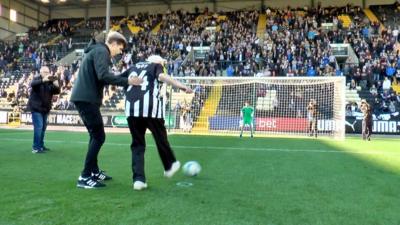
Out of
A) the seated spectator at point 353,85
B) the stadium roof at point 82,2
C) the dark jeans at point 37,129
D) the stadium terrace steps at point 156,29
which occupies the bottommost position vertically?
the dark jeans at point 37,129

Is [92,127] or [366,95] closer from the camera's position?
[92,127]

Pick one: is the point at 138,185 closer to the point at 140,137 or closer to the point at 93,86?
the point at 140,137

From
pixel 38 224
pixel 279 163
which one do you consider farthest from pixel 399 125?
pixel 38 224

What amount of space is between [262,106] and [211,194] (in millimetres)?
18229

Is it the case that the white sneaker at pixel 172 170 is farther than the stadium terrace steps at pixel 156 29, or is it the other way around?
the stadium terrace steps at pixel 156 29

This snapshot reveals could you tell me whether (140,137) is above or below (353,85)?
below

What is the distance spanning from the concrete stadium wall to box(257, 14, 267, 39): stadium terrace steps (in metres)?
23.4

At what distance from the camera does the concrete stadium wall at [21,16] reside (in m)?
42.2

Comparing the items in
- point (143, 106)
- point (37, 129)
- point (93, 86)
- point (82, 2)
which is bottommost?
point (37, 129)

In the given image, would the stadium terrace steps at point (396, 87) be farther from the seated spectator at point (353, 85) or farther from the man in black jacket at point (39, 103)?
the man in black jacket at point (39, 103)

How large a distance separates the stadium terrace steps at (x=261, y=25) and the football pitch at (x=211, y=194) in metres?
27.6

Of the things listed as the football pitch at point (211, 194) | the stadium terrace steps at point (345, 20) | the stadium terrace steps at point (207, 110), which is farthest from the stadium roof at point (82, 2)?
the football pitch at point (211, 194)

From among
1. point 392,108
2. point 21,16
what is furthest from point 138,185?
point 21,16

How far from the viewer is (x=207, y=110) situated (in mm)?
23375
